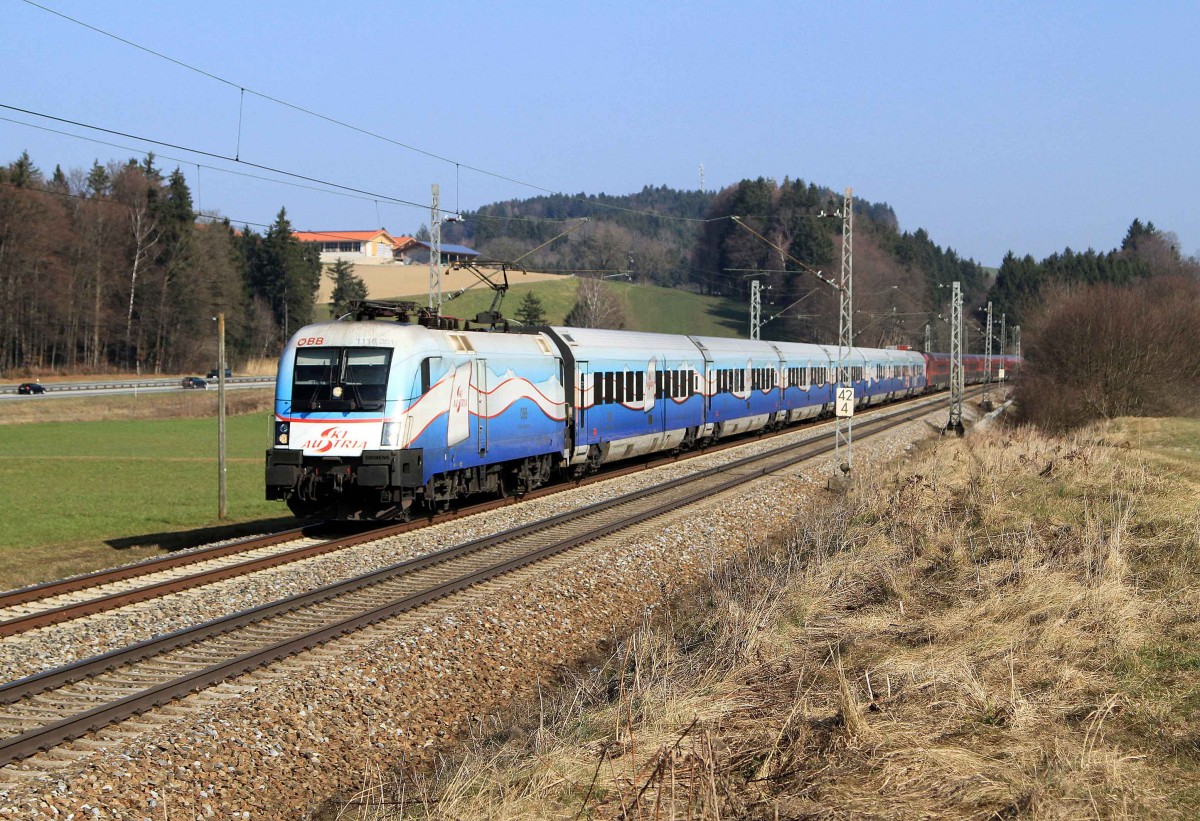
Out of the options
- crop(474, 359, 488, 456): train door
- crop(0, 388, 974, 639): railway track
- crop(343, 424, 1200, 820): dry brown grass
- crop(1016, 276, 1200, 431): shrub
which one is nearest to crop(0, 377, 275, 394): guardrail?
crop(1016, 276, 1200, 431): shrub

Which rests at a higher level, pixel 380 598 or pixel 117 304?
pixel 117 304

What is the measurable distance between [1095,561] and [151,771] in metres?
9.02

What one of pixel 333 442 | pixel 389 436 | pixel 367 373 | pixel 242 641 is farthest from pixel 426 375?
pixel 242 641

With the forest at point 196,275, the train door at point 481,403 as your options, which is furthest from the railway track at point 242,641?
the forest at point 196,275

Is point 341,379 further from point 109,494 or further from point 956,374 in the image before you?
point 956,374

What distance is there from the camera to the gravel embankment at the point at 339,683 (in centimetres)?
713

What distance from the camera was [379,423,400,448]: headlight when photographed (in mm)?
16312

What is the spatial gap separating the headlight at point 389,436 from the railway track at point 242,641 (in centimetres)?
162

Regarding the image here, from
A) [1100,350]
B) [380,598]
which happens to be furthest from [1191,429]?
[380,598]

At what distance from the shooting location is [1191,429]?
33.5 m

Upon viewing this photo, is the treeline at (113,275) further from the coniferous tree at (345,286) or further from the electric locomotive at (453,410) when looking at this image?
the electric locomotive at (453,410)

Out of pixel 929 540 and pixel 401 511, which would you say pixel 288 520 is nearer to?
pixel 401 511

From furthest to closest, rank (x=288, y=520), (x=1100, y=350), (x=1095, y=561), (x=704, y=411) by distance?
(x=1100, y=350) < (x=704, y=411) < (x=288, y=520) < (x=1095, y=561)

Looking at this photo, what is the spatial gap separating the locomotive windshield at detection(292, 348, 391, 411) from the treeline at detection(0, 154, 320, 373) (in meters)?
61.7
